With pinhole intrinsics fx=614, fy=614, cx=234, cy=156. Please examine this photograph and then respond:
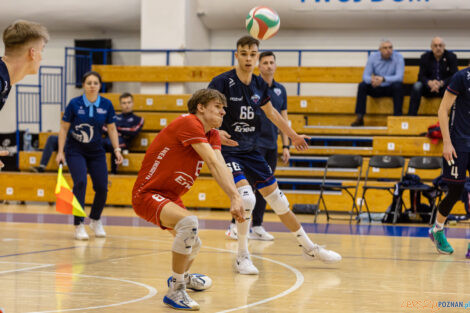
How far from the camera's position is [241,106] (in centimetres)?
552

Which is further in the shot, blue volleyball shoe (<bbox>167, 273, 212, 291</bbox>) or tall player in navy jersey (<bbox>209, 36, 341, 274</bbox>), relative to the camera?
tall player in navy jersey (<bbox>209, 36, 341, 274</bbox>)

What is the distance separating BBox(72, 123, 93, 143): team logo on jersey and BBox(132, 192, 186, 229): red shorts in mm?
3387

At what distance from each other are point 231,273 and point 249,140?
123 cm

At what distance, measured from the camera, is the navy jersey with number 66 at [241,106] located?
5.50 metres

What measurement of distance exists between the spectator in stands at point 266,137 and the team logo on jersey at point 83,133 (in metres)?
2.03

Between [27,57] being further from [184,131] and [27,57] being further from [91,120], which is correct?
[91,120]

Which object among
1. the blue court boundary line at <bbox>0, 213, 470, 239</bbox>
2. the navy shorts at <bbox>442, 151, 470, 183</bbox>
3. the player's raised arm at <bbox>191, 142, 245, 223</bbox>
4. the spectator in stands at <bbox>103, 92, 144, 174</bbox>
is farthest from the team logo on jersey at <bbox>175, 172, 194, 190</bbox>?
the spectator in stands at <bbox>103, 92, 144, 174</bbox>

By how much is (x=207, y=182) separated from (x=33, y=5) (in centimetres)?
760

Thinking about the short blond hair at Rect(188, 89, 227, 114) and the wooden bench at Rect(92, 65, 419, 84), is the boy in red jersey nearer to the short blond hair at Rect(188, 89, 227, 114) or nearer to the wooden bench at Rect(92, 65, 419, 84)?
the short blond hair at Rect(188, 89, 227, 114)

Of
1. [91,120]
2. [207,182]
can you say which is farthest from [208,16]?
[91,120]

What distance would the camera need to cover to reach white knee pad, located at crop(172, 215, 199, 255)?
3883 mm

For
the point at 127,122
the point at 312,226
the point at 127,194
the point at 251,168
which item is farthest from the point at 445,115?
the point at 127,122

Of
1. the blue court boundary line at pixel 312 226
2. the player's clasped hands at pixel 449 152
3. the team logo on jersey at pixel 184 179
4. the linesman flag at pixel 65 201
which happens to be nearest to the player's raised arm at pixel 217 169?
the team logo on jersey at pixel 184 179

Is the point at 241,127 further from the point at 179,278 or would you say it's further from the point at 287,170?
the point at 287,170
